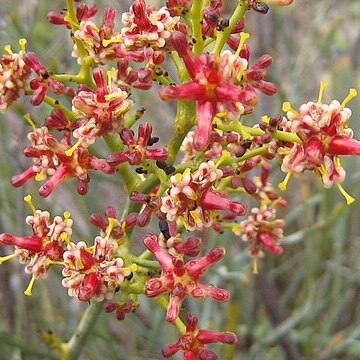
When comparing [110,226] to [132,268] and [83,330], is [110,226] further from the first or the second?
[83,330]

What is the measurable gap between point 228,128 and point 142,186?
163mm

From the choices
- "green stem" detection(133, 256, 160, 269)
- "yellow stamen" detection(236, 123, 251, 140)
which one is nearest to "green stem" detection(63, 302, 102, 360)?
"green stem" detection(133, 256, 160, 269)

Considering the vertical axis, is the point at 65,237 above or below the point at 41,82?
below

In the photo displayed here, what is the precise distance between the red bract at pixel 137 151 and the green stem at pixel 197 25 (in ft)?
0.40

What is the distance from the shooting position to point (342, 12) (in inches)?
132

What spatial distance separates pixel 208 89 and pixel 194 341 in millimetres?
343

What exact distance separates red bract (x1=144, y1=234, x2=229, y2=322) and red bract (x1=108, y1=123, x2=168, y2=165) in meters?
0.12

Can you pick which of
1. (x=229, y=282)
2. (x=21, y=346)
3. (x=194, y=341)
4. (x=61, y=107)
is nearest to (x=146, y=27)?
(x=61, y=107)

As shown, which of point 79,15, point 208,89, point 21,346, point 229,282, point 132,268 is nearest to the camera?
point 208,89

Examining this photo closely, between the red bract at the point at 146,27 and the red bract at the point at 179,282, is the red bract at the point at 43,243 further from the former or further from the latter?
the red bract at the point at 146,27

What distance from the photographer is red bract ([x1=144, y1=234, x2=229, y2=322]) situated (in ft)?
2.79

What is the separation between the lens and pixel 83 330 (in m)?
1.10

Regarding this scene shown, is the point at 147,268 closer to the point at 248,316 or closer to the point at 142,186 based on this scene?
the point at 142,186

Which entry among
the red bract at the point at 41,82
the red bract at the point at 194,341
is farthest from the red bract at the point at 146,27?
the red bract at the point at 194,341
